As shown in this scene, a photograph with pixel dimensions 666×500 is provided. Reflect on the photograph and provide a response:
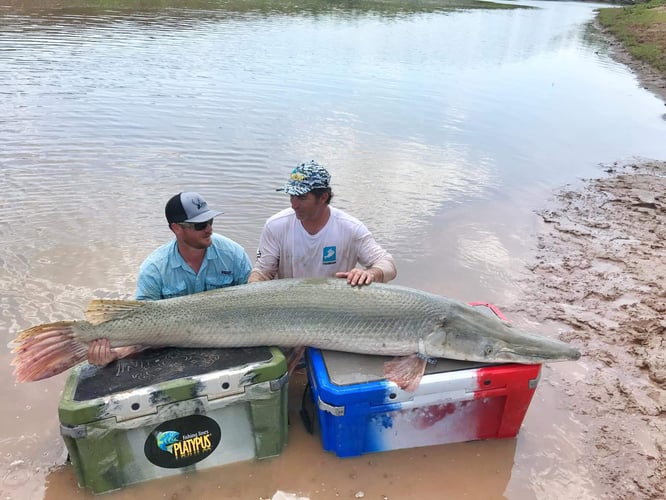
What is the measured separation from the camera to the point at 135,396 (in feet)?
9.89

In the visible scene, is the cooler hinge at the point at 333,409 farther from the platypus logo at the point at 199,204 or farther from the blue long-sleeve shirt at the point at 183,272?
the platypus logo at the point at 199,204

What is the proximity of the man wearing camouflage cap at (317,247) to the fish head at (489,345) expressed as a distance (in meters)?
0.77

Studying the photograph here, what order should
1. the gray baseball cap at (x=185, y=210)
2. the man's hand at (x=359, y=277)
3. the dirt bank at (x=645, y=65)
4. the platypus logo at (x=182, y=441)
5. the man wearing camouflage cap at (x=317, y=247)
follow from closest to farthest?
the platypus logo at (x=182, y=441) < the gray baseball cap at (x=185, y=210) < the man's hand at (x=359, y=277) < the man wearing camouflage cap at (x=317, y=247) < the dirt bank at (x=645, y=65)

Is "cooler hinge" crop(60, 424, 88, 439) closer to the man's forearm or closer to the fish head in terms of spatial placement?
the man's forearm

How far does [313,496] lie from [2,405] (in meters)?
2.64

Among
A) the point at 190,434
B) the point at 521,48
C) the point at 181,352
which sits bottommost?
the point at 521,48

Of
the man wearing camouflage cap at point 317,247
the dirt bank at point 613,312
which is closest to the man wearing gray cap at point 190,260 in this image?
the man wearing camouflage cap at point 317,247

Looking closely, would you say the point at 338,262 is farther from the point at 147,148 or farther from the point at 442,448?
the point at 147,148

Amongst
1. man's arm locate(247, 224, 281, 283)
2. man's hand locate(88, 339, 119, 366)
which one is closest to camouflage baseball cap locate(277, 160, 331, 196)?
man's arm locate(247, 224, 281, 283)

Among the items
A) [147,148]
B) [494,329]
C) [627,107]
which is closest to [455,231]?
[494,329]

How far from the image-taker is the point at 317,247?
431cm

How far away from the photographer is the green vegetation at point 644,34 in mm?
23703

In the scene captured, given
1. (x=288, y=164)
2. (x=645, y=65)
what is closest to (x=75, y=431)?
(x=288, y=164)

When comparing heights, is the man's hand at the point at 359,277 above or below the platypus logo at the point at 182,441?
above
